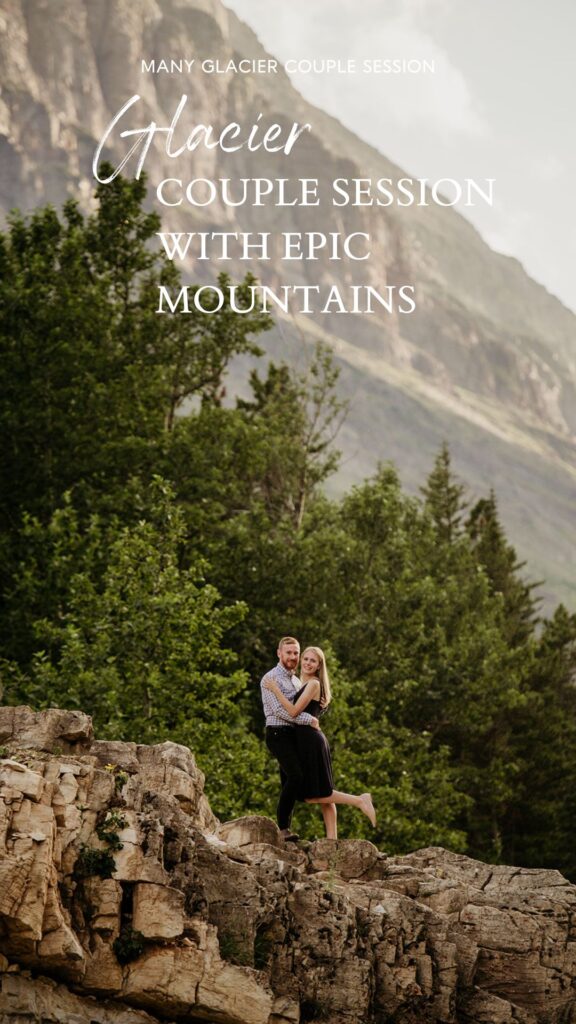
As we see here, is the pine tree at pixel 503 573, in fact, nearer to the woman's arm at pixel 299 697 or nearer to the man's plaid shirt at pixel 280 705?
the man's plaid shirt at pixel 280 705

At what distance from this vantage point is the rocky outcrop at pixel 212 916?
45.3 ft

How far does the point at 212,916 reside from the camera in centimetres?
1522

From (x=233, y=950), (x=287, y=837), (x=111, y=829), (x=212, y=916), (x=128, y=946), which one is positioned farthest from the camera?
(x=287, y=837)

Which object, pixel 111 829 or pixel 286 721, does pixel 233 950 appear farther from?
pixel 286 721

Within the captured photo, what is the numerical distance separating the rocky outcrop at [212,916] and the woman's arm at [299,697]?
1.67 meters

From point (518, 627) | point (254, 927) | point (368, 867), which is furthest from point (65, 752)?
point (518, 627)

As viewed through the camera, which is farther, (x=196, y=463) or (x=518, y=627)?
(x=518, y=627)

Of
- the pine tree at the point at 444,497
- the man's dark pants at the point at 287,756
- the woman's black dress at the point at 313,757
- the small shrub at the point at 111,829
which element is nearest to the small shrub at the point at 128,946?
the small shrub at the point at 111,829

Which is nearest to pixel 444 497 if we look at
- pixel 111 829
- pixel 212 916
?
pixel 212 916

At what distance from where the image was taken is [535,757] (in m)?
53.8

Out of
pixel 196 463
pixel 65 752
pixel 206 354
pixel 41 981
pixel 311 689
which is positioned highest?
pixel 206 354

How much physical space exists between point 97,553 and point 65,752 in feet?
63.0

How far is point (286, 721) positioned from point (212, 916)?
3.81m

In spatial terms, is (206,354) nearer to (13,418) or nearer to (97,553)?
(13,418)
